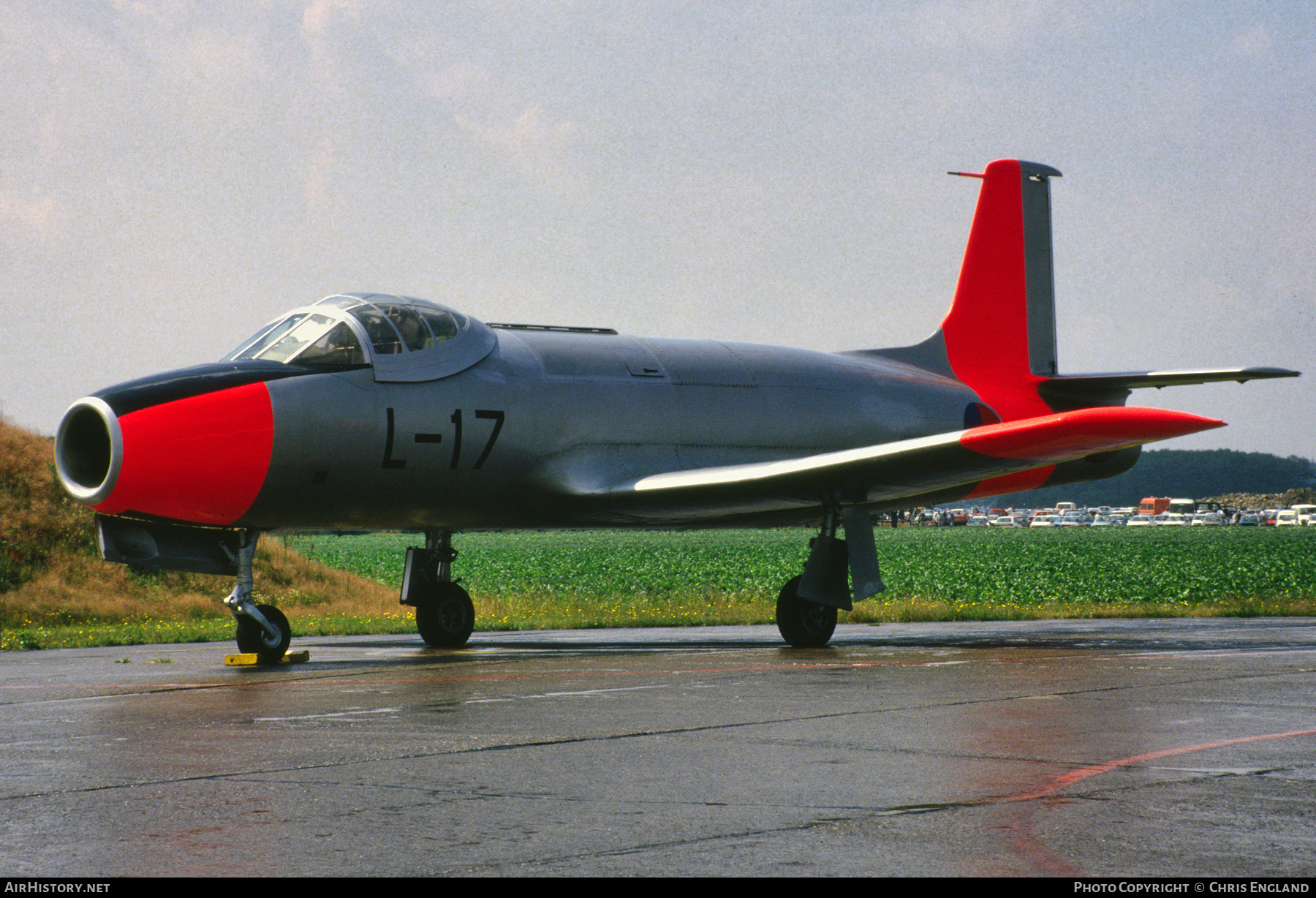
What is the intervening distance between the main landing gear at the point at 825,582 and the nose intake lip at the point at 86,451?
7461mm

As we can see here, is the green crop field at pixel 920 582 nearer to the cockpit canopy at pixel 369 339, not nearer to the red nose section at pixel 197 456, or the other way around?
the cockpit canopy at pixel 369 339

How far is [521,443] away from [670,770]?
9269 mm

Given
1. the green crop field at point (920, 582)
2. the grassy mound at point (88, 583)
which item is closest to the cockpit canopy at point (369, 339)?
the green crop field at point (920, 582)

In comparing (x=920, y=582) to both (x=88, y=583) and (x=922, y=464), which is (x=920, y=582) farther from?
(x=922, y=464)

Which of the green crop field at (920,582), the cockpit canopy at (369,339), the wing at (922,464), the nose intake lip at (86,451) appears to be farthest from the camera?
the green crop field at (920,582)

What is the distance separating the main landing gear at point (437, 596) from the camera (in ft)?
56.7

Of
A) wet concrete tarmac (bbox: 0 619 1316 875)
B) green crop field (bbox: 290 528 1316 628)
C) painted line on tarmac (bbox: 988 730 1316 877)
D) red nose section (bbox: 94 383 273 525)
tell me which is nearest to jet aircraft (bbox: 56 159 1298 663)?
red nose section (bbox: 94 383 273 525)

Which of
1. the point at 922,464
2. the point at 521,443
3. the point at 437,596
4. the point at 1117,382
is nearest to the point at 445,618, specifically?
the point at 437,596

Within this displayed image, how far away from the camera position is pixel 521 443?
16.1m

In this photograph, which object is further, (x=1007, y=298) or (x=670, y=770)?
(x=1007, y=298)

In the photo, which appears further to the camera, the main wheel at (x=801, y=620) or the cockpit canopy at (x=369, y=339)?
the main wheel at (x=801, y=620)

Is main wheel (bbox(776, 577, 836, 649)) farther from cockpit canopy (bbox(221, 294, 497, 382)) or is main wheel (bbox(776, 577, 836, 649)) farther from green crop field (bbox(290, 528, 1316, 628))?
green crop field (bbox(290, 528, 1316, 628))

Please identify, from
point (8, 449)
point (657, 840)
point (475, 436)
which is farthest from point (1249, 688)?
point (8, 449)
